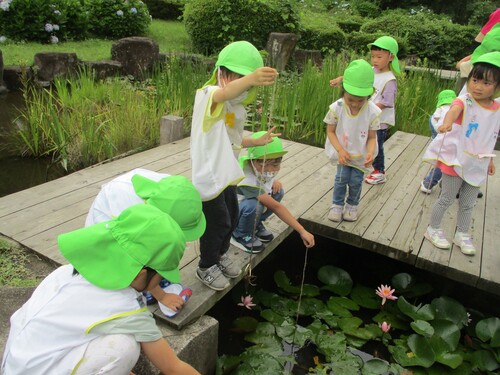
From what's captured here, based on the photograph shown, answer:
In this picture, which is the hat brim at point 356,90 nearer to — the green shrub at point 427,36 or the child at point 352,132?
the child at point 352,132

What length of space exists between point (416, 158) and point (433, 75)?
2.12 m

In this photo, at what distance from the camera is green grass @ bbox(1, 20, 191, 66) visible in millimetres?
6695

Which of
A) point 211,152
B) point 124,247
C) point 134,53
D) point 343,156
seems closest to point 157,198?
point 124,247

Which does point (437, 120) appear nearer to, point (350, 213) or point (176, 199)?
point (350, 213)

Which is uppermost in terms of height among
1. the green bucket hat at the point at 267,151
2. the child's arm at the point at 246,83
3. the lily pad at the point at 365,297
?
the child's arm at the point at 246,83

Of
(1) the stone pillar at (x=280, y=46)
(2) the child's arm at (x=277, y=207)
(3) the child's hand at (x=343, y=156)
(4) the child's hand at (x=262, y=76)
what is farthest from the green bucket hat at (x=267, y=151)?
(1) the stone pillar at (x=280, y=46)

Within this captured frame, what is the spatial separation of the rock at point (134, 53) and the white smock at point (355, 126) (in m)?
4.49

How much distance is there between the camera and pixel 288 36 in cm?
775

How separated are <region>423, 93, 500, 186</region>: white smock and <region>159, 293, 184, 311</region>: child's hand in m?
1.75

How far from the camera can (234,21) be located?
8.29 meters

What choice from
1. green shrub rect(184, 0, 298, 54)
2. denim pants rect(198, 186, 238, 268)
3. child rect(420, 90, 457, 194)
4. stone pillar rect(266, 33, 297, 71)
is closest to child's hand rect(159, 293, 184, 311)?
denim pants rect(198, 186, 238, 268)

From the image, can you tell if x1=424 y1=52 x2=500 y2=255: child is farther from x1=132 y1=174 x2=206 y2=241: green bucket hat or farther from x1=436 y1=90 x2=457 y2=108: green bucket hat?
x1=132 y1=174 x2=206 y2=241: green bucket hat

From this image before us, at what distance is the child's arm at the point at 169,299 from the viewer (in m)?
2.02

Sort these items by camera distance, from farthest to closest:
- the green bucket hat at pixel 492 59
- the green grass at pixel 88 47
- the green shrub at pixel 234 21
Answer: the green shrub at pixel 234 21 → the green grass at pixel 88 47 → the green bucket hat at pixel 492 59
